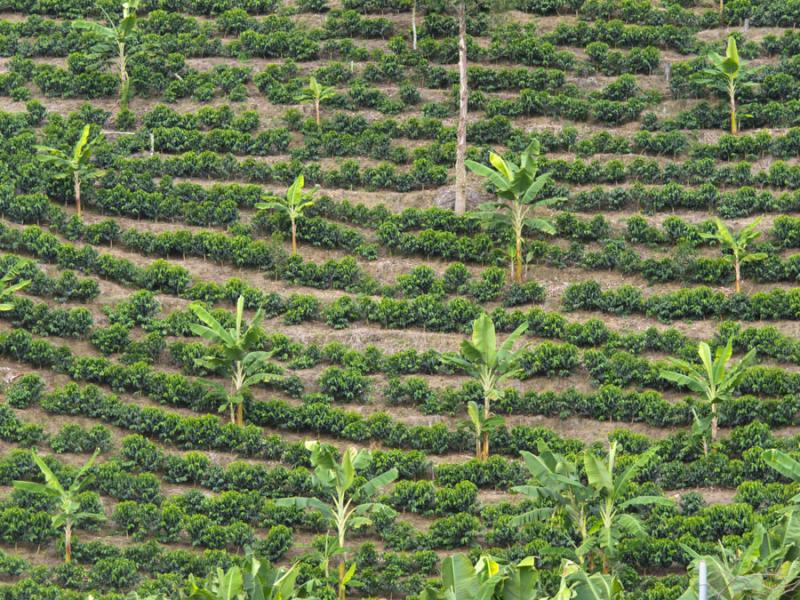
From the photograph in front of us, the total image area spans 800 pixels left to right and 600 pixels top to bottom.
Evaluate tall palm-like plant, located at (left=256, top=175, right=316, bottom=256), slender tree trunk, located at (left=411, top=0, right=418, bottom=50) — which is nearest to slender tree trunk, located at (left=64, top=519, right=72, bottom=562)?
tall palm-like plant, located at (left=256, top=175, right=316, bottom=256)

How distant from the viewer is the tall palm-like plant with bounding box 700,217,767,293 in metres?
35.7

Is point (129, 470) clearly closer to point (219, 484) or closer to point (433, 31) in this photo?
point (219, 484)

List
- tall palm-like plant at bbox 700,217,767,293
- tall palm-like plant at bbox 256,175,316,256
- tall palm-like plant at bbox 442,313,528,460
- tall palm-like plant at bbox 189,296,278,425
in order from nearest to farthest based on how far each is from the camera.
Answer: tall palm-like plant at bbox 442,313,528,460, tall palm-like plant at bbox 189,296,278,425, tall palm-like plant at bbox 700,217,767,293, tall palm-like plant at bbox 256,175,316,256

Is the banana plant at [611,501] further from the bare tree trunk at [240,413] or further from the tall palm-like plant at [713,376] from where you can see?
the bare tree trunk at [240,413]

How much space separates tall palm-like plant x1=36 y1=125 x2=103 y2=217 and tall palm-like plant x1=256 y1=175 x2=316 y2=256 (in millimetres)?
3900

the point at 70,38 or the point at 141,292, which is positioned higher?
the point at 70,38

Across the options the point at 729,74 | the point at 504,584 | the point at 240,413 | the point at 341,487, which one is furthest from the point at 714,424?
the point at 729,74

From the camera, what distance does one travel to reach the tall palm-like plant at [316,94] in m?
40.4

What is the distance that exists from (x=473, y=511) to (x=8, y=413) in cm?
887

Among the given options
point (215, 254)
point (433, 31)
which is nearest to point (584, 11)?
point (433, 31)

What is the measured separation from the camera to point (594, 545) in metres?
30.5

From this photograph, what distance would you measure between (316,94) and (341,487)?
1223cm

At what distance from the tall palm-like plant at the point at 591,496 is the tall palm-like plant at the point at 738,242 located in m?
6.25

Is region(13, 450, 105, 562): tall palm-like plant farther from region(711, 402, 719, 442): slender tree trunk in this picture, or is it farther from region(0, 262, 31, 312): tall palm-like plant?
region(711, 402, 719, 442): slender tree trunk
